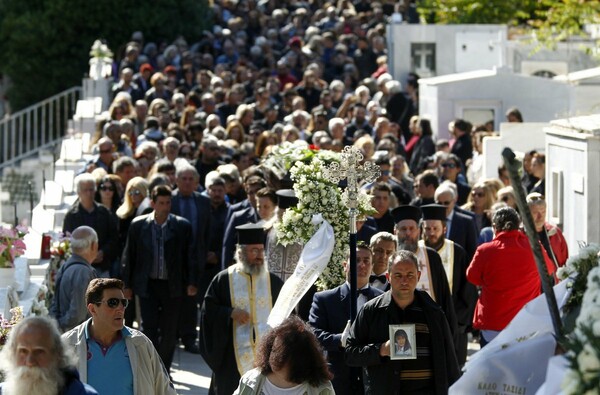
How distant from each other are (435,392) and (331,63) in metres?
24.6

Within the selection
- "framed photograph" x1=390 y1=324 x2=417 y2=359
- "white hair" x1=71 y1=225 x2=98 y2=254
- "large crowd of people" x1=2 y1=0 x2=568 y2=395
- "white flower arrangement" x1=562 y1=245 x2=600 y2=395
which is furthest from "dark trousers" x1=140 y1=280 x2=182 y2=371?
"white flower arrangement" x1=562 y1=245 x2=600 y2=395

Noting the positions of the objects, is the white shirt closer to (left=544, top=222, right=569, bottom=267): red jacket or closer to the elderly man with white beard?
the elderly man with white beard

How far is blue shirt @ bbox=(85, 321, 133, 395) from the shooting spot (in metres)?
9.76

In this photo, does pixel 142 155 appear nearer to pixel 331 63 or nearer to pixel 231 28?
pixel 331 63

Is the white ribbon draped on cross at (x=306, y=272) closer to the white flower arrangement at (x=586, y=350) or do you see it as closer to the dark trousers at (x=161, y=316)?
the dark trousers at (x=161, y=316)

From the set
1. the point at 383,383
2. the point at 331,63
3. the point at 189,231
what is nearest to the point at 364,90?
the point at 331,63

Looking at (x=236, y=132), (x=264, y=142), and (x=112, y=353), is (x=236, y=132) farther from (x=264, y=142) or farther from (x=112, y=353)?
(x=112, y=353)

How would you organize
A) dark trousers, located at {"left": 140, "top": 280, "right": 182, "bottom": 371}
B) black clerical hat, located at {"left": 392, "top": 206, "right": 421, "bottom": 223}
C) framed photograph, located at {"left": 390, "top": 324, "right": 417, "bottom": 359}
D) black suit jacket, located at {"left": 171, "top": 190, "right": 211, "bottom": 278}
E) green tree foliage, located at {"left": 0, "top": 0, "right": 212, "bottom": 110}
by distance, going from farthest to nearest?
green tree foliage, located at {"left": 0, "top": 0, "right": 212, "bottom": 110} < black suit jacket, located at {"left": 171, "top": 190, "right": 211, "bottom": 278} < dark trousers, located at {"left": 140, "top": 280, "right": 182, "bottom": 371} < black clerical hat, located at {"left": 392, "top": 206, "right": 421, "bottom": 223} < framed photograph, located at {"left": 390, "top": 324, "right": 417, "bottom": 359}

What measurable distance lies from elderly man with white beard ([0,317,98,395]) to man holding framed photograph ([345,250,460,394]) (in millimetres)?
2882

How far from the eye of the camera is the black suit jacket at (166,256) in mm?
15898

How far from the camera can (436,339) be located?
1059 centimetres

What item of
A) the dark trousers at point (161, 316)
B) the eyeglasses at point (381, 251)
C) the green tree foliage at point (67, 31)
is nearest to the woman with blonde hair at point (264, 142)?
the dark trousers at point (161, 316)

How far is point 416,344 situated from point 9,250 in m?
5.24

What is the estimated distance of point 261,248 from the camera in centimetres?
1284
